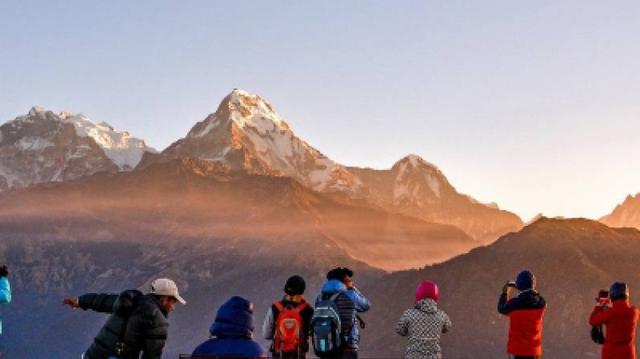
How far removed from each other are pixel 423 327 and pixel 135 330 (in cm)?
596

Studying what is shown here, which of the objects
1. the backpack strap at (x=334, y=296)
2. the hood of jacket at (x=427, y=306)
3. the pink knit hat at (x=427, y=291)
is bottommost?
the hood of jacket at (x=427, y=306)

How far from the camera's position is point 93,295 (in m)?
10.8

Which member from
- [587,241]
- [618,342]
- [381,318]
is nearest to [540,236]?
[587,241]

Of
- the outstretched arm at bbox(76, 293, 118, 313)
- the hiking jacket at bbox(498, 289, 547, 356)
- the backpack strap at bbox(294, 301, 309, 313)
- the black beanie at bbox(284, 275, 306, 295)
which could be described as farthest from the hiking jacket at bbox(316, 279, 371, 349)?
the outstretched arm at bbox(76, 293, 118, 313)

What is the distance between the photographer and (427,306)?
48.2 feet

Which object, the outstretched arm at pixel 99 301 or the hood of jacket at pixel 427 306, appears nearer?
the outstretched arm at pixel 99 301

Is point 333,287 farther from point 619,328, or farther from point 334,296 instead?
point 619,328

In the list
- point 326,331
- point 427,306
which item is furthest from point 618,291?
point 326,331

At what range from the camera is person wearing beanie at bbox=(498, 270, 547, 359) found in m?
14.7

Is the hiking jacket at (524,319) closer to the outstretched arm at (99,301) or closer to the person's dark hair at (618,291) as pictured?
the person's dark hair at (618,291)

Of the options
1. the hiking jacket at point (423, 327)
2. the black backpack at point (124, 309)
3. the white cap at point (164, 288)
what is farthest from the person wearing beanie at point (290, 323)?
the black backpack at point (124, 309)

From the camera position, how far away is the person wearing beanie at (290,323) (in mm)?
15109

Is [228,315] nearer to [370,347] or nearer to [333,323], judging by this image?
[333,323]

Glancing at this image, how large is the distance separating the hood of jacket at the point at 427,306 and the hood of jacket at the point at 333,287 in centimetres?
163
